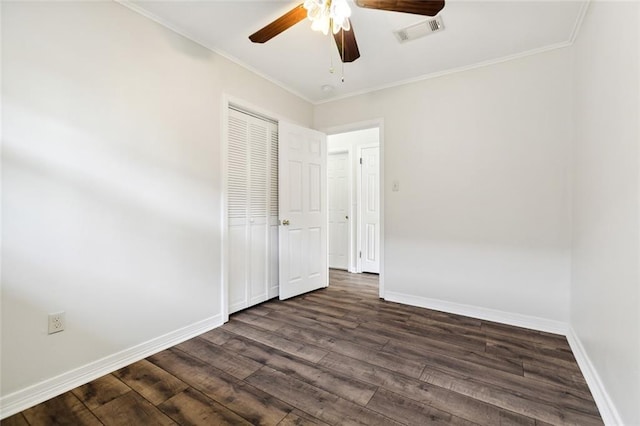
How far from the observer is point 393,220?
3.20 m

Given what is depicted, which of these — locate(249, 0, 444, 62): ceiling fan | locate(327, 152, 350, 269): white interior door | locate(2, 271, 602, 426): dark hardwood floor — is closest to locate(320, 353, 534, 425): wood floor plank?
locate(2, 271, 602, 426): dark hardwood floor

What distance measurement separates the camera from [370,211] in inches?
185

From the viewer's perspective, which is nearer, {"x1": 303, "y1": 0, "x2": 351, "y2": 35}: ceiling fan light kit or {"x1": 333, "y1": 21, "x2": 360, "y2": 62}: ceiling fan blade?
{"x1": 303, "y1": 0, "x2": 351, "y2": 35}: ceiling fan light kit

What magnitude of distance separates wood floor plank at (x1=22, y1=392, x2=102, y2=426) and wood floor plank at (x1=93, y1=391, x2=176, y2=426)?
5 cm

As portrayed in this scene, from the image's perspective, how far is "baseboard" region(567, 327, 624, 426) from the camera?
52.6 inches

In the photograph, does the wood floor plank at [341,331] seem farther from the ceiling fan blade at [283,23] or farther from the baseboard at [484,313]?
the ceiling fan blade at [283,23]

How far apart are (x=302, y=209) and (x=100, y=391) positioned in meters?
2.37

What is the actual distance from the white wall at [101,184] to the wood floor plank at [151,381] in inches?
6.5

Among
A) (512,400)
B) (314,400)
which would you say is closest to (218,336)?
(314,400)

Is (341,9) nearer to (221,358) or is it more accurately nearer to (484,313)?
(221,358)

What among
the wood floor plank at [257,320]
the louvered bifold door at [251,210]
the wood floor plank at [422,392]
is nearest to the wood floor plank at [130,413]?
the wood floor plank at [422,392]

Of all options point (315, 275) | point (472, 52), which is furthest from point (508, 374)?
point (472, 52)

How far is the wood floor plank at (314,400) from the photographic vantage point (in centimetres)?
140

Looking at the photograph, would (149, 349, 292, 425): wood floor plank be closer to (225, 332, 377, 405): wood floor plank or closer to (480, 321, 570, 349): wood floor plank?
(225, 332, 377, 405): wood floor plank
